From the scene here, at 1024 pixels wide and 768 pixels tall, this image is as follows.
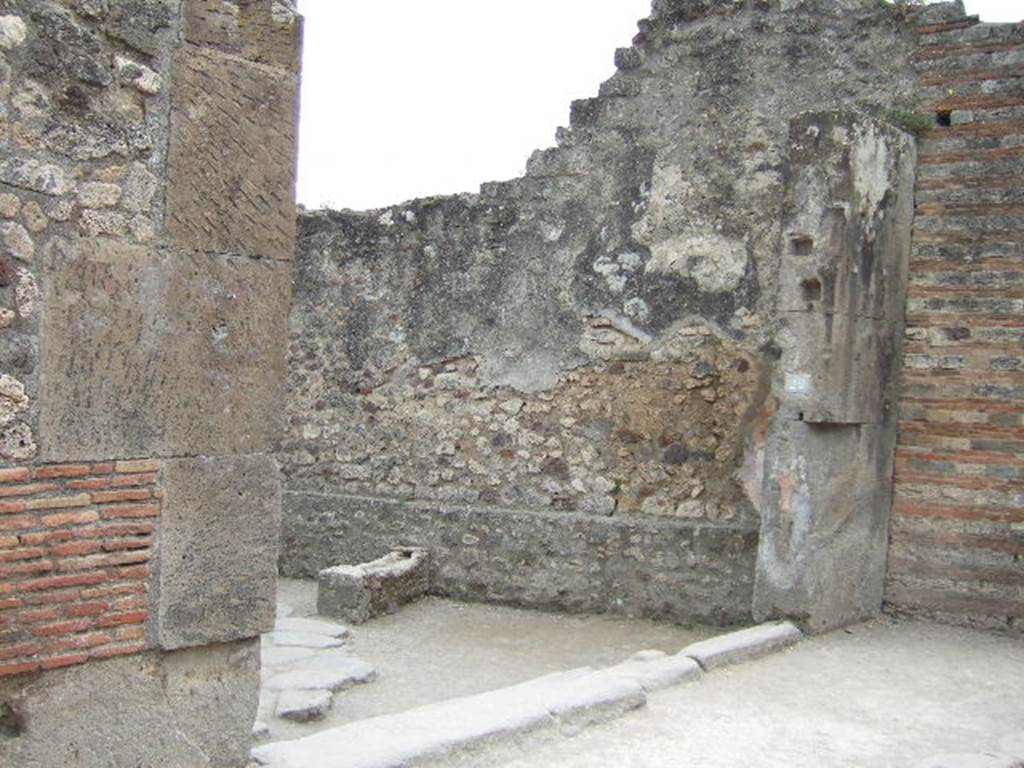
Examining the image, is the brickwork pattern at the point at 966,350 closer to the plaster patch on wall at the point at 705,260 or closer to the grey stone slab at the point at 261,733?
A: the plaster patch on wall at the point at 705,260

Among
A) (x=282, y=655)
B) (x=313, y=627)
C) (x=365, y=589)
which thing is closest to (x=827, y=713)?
(x=282, y=655)

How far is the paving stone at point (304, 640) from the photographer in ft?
23.0

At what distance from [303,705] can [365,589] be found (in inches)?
95.0

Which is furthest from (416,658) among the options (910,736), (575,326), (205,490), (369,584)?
(205,490)

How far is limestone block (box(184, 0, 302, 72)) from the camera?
3.49 m

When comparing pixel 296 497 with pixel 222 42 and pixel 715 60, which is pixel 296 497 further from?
pixel 222 42

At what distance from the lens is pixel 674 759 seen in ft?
13.9

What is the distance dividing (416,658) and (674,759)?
9.86ft

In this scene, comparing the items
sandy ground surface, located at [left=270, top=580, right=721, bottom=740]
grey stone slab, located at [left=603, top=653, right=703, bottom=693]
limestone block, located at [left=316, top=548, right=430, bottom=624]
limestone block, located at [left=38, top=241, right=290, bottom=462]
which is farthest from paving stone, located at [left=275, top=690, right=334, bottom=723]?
limestone block, located at [left=38, top=241, right=290, bottom=462]

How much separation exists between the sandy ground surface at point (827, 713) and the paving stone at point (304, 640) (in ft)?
8.73

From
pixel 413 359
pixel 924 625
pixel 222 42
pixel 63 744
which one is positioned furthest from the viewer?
pixel 413 359

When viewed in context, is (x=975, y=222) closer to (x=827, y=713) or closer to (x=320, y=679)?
(x=827, y=713)

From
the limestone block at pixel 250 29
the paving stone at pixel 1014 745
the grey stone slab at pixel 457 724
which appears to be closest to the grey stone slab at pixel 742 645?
the grey stone slab at pixel 457 724

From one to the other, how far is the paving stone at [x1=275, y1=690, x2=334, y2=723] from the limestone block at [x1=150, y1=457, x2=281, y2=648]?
184 cm
